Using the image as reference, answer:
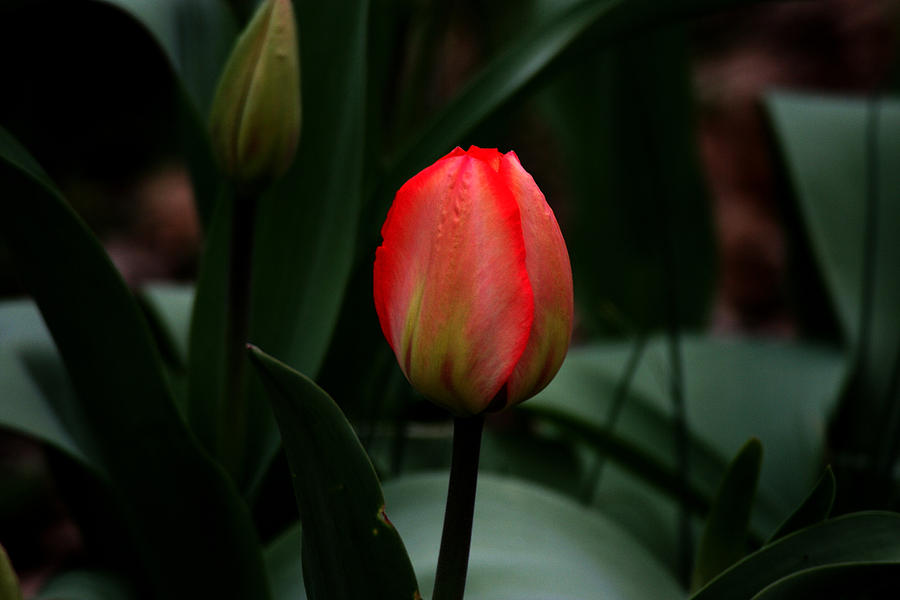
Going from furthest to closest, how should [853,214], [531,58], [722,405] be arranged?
1. [853,214]
2. [722,405]
3. [531,58]

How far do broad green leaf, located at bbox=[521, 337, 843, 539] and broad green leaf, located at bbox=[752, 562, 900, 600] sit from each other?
1.05 feet

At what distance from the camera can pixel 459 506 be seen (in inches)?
13.3

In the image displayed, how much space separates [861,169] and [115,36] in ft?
4.34

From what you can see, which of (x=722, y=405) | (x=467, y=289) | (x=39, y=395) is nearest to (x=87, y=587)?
(x=39, y=395)

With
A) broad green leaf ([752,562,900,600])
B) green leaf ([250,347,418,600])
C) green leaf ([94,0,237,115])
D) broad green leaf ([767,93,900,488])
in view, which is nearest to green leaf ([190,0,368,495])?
green leaf ([94,0,237,115])

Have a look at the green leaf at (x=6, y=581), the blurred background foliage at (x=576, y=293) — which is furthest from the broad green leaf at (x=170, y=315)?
the green leaf at (x=6, y=581)

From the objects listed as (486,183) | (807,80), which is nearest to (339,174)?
(486,183)

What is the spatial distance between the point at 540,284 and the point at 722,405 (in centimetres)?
61

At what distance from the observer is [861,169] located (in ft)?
3.33

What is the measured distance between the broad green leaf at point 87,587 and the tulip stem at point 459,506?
30 cm

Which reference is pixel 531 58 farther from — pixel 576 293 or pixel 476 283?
pixel 576 293

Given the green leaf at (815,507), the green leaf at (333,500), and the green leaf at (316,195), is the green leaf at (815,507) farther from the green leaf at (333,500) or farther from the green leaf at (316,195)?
the green leaf at (316,195)

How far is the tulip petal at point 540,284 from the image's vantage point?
0.31 m

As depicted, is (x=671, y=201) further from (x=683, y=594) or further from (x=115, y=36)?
(x=115, y=36)
